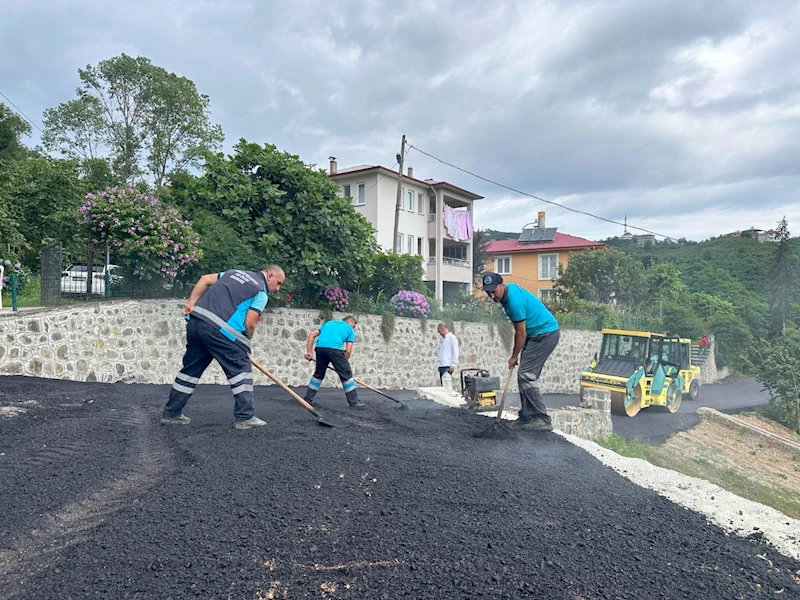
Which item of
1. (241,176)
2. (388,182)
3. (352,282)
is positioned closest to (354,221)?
(352,282)

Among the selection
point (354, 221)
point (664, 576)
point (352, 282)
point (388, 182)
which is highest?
point (388, 182)

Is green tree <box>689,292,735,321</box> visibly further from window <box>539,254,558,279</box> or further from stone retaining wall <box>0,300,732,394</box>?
stone retaining wall <box>0,300,732,394</box>

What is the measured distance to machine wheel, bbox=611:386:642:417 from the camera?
46.0ft

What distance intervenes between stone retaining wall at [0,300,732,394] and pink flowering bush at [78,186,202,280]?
2.54ft

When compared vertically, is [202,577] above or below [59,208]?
below

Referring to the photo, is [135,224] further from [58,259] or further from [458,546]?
[458,546]

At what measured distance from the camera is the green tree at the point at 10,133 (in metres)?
22.7

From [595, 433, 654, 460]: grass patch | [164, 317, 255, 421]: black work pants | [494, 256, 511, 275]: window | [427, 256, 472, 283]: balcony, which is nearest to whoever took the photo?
[164, 317, 255, 421]: black work pants

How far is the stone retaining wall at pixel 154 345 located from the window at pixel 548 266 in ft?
89.9

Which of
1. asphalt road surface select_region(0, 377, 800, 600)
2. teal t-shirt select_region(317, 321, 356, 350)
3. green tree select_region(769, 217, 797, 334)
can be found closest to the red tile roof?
green tree select_region(769, 217, 797, 334)

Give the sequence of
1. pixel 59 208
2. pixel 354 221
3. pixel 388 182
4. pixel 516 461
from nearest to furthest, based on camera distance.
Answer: pixel 516 461 < pixel 354 221 < pixel 59 208 < pixel 388 182

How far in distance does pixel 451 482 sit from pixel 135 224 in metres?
8.07

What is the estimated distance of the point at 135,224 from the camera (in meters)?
9.78

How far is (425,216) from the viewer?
3519 centimetres
